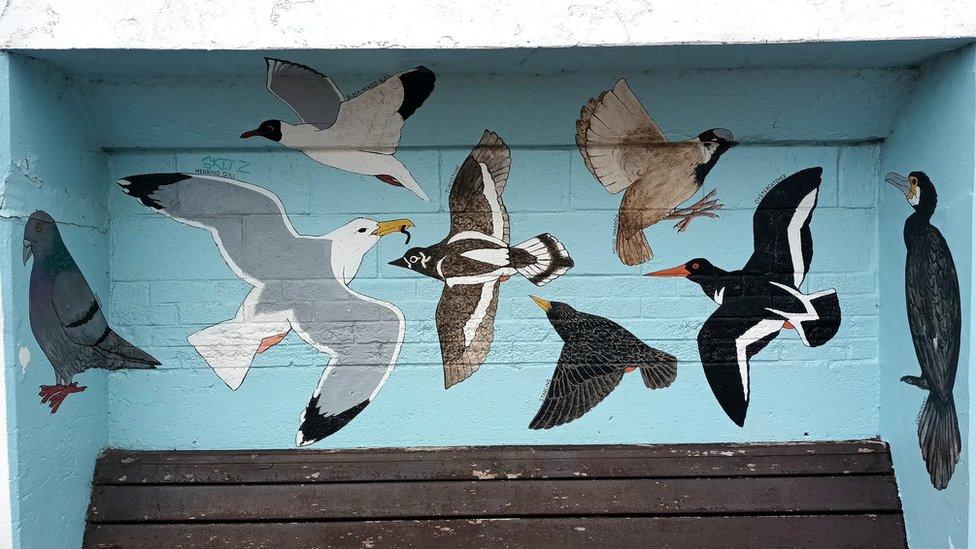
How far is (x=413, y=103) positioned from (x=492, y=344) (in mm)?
1027

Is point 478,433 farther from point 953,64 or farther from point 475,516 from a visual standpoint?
point 953,64

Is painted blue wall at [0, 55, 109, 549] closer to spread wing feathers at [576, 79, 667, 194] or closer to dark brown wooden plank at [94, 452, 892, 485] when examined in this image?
dark brown wooden plank at [94, 452, 892, 485]

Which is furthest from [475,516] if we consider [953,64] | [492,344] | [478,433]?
[953,64]

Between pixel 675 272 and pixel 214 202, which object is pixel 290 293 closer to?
pixel 214 202

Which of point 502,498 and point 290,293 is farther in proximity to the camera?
point 290,293

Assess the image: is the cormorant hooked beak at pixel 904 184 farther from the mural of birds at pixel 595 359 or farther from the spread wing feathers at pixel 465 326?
the spread wing feathers at pixel 465 326

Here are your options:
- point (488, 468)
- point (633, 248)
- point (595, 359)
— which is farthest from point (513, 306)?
point (488, 468)

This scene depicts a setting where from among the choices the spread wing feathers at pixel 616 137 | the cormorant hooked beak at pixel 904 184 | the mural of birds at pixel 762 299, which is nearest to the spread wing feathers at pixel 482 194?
the spread wing feathers at pixel 616 137

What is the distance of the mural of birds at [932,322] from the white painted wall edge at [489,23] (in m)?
0.67

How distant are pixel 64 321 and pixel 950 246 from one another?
3.26 metres

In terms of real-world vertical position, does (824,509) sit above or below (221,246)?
below

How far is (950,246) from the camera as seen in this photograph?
93.2 inches

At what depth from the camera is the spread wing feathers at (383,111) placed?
2.57 metres

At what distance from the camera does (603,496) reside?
266 centimetres
